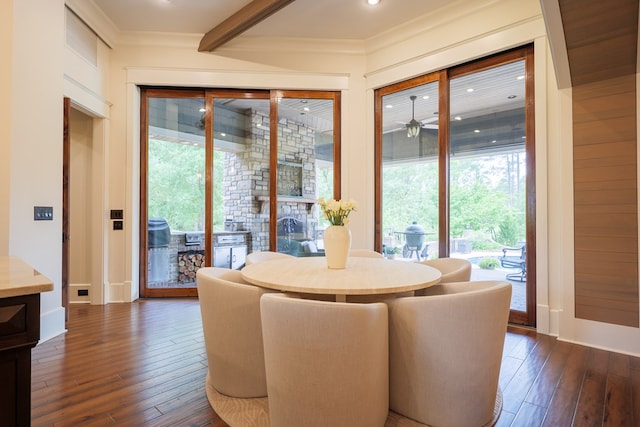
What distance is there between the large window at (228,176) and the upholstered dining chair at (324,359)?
2939 millimetres

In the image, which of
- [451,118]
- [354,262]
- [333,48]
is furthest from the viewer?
[333,48]

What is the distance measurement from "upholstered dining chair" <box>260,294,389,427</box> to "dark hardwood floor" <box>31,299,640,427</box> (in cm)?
54

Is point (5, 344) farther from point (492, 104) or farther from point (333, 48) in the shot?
point (333, 48)

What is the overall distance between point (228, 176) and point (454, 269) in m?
3.13

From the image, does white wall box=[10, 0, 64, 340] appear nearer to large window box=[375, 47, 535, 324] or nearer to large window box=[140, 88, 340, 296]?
large window box=[140, 88, 340, 296]

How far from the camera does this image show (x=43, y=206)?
8.98ft

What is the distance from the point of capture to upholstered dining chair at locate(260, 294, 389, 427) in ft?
4.53

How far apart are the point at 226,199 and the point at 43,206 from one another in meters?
2.01

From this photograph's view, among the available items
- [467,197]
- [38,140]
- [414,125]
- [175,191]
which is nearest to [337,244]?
[467,197]

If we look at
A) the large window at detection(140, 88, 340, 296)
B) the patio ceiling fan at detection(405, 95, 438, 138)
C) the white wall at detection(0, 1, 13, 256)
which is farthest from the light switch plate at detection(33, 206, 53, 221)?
the patio ceiling fan at detection(405, 95, 438, 138)

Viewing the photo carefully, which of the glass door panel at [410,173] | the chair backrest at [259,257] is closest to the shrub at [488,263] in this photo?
the glass door panel at [410,173]

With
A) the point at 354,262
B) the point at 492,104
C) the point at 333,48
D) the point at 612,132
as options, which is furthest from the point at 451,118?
the point at 354,262

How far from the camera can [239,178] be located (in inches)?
177

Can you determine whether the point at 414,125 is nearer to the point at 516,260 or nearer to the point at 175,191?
the point at 516,260
